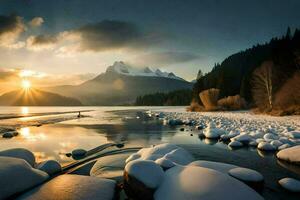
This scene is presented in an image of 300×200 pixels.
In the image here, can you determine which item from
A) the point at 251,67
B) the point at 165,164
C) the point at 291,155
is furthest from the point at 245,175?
the point at 251,67

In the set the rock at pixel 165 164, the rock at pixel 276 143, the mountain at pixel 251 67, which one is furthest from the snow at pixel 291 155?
the mountain at pixel 251 67

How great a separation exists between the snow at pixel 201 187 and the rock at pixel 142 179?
7.6 inches

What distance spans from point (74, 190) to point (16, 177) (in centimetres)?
171

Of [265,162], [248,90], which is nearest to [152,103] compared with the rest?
→ [248,90]

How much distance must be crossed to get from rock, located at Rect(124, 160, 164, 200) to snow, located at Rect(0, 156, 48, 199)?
259cm

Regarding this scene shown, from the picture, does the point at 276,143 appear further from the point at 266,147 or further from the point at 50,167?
the point at 50,167

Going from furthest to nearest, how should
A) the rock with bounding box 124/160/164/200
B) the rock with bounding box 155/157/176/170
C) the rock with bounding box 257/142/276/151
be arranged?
the rock with bounding box 257/142/276/151, the rock with bounding box 155/157/176/170, the rock with bounding box 124/160/164/200

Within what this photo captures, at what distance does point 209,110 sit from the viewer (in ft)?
153

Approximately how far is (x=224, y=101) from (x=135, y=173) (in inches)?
1815

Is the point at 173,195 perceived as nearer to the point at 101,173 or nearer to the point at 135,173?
the point at 135,173

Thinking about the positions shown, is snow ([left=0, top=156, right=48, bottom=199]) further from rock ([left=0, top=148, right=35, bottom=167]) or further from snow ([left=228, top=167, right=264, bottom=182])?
snow ([left=228, top=167, right=264, bottom=182])

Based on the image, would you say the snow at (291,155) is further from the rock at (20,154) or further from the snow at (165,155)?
the rock at (20,154)

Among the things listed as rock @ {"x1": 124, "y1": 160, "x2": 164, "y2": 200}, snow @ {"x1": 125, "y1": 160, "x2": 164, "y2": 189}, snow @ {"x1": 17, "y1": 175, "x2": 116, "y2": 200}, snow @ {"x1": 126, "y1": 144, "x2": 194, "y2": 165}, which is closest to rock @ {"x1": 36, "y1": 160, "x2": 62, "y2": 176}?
snow @ {"x1": 17, "y1": 175, "x2": 116, "y2": 200}

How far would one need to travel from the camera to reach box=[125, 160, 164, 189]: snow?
6039 mm
